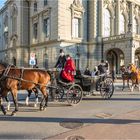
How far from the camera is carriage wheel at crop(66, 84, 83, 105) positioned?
43.3 feet

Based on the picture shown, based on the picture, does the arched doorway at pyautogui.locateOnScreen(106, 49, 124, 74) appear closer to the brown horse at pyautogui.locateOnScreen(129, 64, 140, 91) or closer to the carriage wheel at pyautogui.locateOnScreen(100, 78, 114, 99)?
the brown horse at pyautogui.locateOnScreen(129, 64, 140, 91)

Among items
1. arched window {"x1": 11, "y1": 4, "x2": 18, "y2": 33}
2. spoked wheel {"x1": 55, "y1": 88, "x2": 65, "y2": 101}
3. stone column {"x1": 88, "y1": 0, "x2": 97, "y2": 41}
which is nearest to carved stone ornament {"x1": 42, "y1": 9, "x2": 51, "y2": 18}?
stone column {"x1": 88, "y1": 0, "x2": 97, "y2": 41}

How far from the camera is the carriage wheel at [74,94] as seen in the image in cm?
1321

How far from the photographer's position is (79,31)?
137ft

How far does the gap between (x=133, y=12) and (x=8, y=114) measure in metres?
40.7

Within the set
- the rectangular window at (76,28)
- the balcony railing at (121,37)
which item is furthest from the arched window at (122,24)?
the rectangular window at (76,28)

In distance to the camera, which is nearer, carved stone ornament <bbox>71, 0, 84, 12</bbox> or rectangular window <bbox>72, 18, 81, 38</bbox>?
carved stone ornament <bbox>71, 0, 84, 12</bbox>

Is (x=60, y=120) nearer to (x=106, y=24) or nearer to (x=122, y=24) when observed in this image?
(x=106, y=24)

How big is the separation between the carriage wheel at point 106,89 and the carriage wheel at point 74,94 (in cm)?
247

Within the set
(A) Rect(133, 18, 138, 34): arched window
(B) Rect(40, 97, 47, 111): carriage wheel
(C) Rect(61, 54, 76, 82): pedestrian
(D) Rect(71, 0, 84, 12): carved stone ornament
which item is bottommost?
(B) Rect(40, 97, 47, 111): carriage wheel

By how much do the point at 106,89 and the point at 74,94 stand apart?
2959 mm

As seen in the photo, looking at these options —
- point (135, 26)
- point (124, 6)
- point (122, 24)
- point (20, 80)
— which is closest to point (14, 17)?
point (122, 24)

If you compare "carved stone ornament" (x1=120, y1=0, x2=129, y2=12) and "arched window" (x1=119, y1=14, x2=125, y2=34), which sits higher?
"carved stone ornament" (x1=120, y1=0, x2=129, y2=12)

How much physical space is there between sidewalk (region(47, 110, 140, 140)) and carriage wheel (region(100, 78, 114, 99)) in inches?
215
